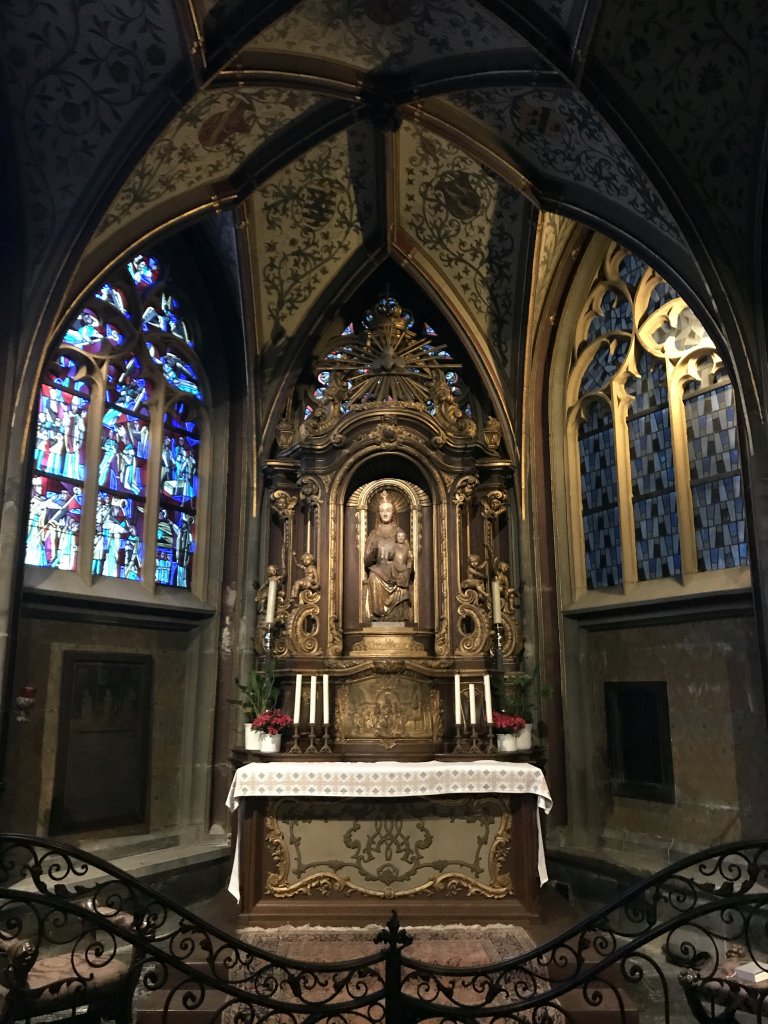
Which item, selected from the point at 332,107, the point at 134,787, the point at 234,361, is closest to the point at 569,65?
the point at 332,107

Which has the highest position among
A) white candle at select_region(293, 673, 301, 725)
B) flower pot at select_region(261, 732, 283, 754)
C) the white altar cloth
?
white candle at select_region(293, 673, 301, 725)

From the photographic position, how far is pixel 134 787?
8492 millimetres

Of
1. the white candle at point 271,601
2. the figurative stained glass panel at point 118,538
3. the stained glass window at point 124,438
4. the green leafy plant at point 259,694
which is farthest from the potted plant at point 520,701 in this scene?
the figurative stained glass panel at point 118,538

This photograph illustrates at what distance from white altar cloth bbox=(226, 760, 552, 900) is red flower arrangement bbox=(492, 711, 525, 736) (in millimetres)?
578

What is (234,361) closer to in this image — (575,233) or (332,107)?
(332,107)

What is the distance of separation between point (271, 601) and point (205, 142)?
4.64 metres

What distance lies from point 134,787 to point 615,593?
5.60m

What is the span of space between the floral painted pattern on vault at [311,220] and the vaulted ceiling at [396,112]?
0.27 metres

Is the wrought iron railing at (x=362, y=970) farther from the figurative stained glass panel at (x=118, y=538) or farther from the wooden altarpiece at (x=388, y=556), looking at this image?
the figurative stained glass panel at (x=118, y=538)

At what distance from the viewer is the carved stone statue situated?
869cm

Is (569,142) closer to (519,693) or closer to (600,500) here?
(600,500)

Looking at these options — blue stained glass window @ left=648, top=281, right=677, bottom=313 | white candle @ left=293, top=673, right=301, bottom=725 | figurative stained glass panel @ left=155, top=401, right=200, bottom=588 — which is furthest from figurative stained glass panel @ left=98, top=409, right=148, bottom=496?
blue stained glass window @ left=648, top=281, right=677, bottom=313

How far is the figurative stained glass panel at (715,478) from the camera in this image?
7.91m

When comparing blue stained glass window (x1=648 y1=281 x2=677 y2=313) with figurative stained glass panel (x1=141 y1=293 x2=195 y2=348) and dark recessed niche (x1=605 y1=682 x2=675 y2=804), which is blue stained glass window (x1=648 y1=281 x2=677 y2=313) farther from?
figurative stained glass panel (x1=141 y1=293 x2=195 y2=348)
